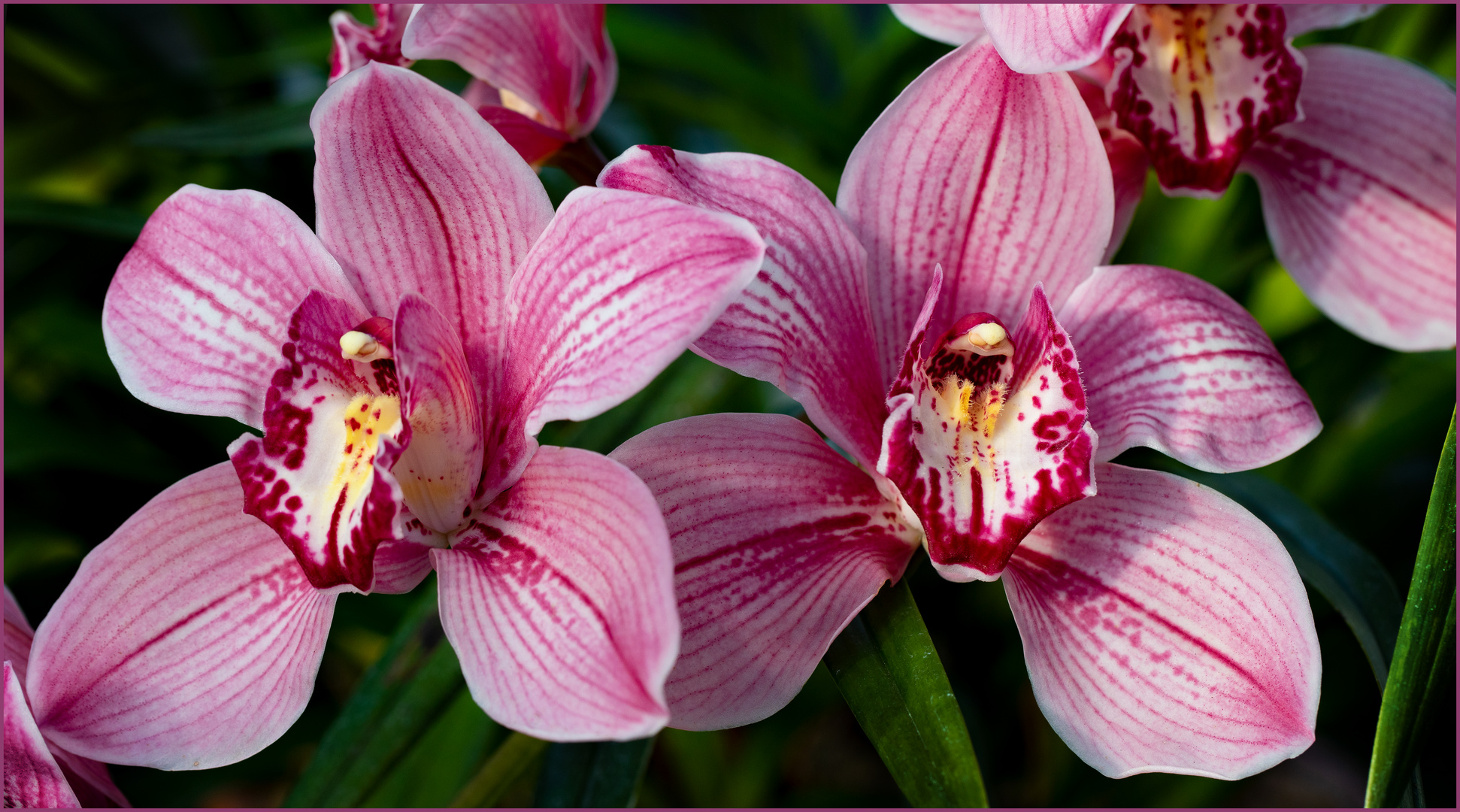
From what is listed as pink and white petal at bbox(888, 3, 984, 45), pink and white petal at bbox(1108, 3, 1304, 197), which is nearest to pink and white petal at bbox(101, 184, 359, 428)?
pink and white petal at bbox(888, 3, 984, 45)

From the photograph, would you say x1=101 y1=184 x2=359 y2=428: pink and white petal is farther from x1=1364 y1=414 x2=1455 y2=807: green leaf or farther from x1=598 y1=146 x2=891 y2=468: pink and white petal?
x1=1364 y1=414 x2=1455 y2=807: green leaf

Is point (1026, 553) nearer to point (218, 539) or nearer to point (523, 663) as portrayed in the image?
point (523, 663)

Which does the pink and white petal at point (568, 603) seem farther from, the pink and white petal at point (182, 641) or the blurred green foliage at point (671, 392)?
the blurred green foliage at point (671, 392)

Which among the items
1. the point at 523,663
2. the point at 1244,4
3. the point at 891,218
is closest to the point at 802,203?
the point at 891,218

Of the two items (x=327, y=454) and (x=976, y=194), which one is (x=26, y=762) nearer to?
(x=327, y=454)

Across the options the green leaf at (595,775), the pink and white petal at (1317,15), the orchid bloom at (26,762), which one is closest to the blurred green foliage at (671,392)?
the green leaf at (595,775)

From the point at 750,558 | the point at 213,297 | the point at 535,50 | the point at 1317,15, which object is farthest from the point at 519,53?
the point at 1317,15

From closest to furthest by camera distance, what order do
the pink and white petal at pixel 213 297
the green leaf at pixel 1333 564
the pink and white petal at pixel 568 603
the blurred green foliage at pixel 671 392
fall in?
the pink and white petal at pixel 568 603, the pink and white petal at pixel 213 297, the green leaf at pixel 1333 564, the blurred green foliage at pixel 671 392
